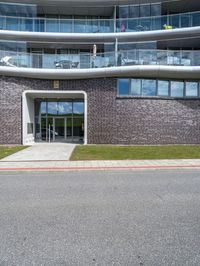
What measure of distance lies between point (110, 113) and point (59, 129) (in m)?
6.30

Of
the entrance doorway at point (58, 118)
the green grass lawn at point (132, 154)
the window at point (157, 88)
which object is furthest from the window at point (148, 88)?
the entrance doorway at point (58, 118)

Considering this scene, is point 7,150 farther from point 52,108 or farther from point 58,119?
point 52,108

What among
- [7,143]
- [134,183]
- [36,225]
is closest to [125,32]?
[7,143]

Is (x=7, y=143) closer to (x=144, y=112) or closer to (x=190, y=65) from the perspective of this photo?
(x=144, y=112)

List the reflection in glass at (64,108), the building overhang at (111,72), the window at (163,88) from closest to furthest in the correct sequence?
the building overhang at (111,72), the window at (163,88), the reflection in glass at (64,108)

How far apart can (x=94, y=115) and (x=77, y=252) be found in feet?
58.3

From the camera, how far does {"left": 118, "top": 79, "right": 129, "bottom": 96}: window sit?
2142cm

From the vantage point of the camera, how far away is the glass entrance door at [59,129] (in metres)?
25.1

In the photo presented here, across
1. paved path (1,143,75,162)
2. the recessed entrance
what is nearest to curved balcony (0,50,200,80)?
the recessed entrance

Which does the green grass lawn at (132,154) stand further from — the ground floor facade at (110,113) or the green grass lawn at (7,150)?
the ground floor facade at (110,113)

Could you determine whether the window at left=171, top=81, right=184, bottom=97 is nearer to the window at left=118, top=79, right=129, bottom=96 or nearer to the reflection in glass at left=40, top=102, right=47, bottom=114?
the window at left=118, top=79, right=129, bottom=96

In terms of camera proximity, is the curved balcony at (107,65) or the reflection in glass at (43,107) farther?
the reflection in glass at (43,107)

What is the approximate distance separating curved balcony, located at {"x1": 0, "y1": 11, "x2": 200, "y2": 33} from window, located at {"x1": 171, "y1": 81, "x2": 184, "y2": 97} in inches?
235

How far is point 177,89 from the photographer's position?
2211cm
